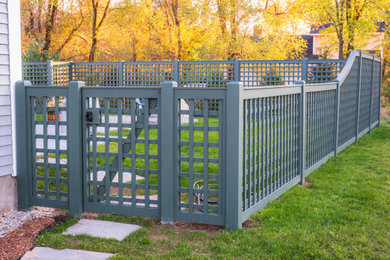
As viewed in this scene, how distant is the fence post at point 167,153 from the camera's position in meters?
3.65

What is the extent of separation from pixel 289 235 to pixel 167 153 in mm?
1145

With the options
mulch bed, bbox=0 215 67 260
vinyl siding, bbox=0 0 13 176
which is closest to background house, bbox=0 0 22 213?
vinyl siding, bbox=0 0 13 176

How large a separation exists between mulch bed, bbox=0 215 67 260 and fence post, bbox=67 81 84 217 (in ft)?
0.57

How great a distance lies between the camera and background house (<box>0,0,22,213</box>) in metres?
4.06

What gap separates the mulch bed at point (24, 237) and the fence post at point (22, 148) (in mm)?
375

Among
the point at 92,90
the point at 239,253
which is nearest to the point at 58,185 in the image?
the point at 92,90

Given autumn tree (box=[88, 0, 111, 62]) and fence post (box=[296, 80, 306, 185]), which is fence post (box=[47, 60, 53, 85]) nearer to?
autumn tree (box=[88, 0, 111, 62])

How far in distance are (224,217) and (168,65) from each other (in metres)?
10.4

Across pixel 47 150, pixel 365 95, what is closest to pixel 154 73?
pixel 365 95

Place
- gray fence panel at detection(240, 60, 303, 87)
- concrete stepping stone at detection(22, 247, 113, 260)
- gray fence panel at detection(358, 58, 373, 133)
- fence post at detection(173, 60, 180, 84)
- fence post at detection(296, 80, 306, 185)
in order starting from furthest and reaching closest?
fence post at detection(173, 60, 180, 84), gray fence panel at detection(240, 60, 303, 87), gray fence panel at detection(358, 58, 373, 133), fence post at detection(296, 80, 306, 185), concrete stepping stone at detection(22, 247, 113, 260)

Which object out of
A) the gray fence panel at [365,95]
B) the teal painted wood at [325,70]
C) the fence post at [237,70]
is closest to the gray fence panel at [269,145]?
the gray fence panel at [365,95]

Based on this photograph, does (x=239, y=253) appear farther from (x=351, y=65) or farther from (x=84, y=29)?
(x=84, y=29)

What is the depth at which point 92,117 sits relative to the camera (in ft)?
12.8

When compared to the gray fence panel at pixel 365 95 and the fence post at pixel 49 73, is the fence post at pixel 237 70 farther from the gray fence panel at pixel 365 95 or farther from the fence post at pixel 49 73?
the fence post at pixel 49 73
